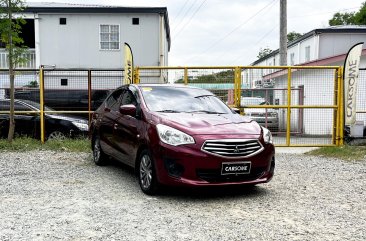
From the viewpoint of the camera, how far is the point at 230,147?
5594 mm

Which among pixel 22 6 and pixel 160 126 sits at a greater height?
pixel 22 6

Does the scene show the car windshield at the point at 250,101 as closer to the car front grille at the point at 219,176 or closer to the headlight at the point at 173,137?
the car front grille at the point at 219,176

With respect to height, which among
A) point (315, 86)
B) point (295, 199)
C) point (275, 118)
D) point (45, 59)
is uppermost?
point (45, 59)

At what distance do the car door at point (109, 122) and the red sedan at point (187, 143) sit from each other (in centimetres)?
31

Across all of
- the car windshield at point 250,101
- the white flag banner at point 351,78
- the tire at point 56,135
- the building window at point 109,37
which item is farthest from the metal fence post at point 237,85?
the building window at point 109,37

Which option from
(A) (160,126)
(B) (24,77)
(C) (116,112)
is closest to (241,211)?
(A) (160,126)

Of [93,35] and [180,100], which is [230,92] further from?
[93,35]

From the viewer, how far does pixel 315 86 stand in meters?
13.7

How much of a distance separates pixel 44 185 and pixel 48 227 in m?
2.25

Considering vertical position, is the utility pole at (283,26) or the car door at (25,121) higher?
the utility pole at (283,26)

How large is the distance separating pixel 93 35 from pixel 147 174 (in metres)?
17.9

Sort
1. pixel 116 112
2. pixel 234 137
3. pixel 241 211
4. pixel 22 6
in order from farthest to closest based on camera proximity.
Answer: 1. pixel 22 6
2. pixel 116 112
3. pixel 234 137
4. pixel 241 211

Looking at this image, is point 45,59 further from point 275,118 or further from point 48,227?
point 48,227

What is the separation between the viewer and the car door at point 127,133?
642 centimetres
